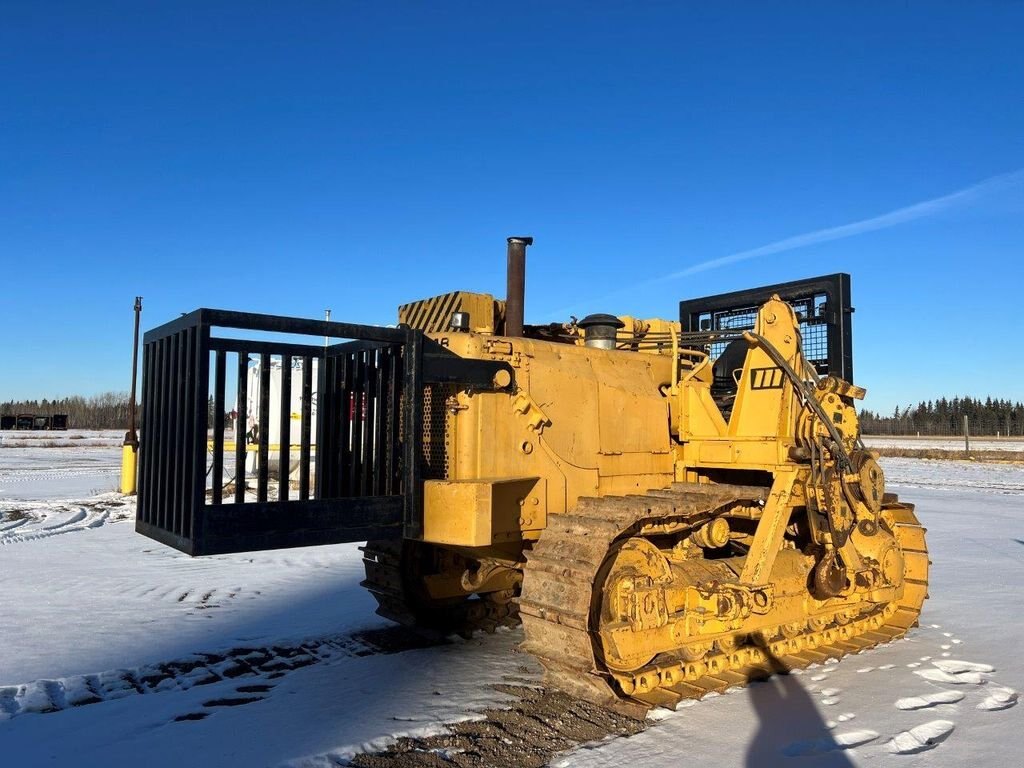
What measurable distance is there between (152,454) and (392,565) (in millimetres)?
2946

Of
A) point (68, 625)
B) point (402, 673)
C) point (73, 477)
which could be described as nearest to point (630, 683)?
point (402, 673)

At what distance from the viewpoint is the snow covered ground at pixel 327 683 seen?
462 cm

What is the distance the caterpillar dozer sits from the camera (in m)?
4.74

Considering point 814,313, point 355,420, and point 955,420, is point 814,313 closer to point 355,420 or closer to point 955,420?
point 355,420

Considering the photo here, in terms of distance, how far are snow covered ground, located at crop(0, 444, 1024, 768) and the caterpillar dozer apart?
18.0 inches

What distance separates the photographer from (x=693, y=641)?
223 inches

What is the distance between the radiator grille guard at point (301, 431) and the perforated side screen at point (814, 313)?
3.57 m

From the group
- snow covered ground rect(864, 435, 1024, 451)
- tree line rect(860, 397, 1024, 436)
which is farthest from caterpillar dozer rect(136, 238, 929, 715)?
tree line rect(860, 397, 1024, 436)

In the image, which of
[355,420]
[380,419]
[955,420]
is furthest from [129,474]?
[955,420]

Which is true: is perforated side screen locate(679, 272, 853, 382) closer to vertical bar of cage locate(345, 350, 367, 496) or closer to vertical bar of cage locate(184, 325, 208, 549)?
vertical bar of cage locate(345, 350, 367, 496)

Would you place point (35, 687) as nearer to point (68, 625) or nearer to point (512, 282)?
point (68, 625)

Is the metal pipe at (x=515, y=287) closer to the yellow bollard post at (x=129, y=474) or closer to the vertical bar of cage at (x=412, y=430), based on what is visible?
the vertical bar of cage at (x=412, y=430)

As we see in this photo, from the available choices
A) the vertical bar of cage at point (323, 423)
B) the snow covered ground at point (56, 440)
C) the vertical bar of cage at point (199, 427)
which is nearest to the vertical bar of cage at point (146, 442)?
the vertical bar of cage at point (199, 427)

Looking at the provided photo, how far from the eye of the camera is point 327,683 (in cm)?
590
